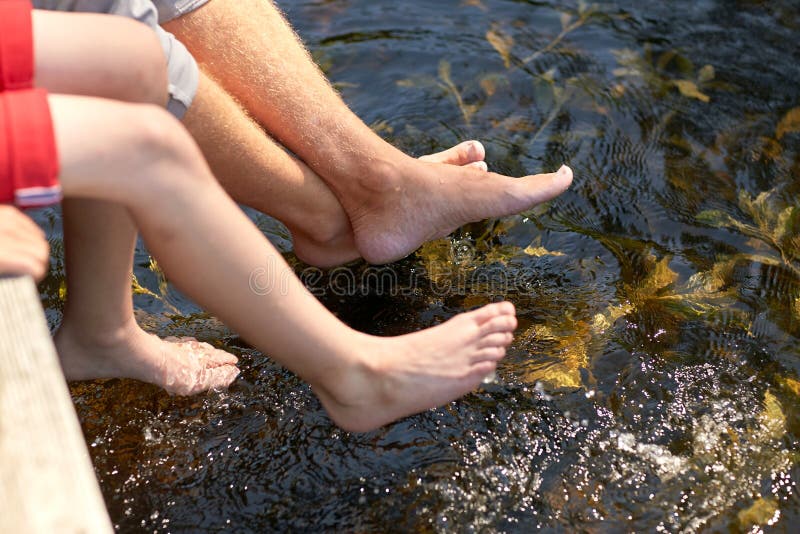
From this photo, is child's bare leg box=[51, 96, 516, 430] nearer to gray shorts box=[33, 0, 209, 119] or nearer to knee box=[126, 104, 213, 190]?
knee box=[126, 104, 213, 190]

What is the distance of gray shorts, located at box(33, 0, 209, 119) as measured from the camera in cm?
139

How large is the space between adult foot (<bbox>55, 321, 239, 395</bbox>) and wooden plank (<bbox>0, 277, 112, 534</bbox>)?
59cm

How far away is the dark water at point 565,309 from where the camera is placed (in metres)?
1.43

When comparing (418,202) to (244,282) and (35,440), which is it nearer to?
(244,282)

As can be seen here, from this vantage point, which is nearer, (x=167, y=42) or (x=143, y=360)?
(x=167, y=42)

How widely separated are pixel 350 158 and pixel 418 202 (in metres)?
0.18

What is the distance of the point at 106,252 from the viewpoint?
55.7 inches

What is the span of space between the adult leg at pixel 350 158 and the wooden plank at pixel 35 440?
942 millimetres

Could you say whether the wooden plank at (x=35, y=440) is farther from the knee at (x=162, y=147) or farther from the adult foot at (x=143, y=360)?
the adult foot at (x=143, y=360)

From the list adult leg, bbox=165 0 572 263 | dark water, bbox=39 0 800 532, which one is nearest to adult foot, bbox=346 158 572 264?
adult leg, bbox=165 0 572 263

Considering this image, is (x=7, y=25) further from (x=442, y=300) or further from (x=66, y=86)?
(x=442, y=300)

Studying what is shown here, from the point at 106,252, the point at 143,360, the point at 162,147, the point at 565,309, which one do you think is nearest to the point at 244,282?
the point at 162,147

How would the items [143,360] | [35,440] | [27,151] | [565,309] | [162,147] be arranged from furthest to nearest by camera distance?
[565,309] < [143,360] < [162,147] < [27,151] < [35,440]

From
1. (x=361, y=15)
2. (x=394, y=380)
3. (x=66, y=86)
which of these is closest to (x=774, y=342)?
(x=394, y=380)
